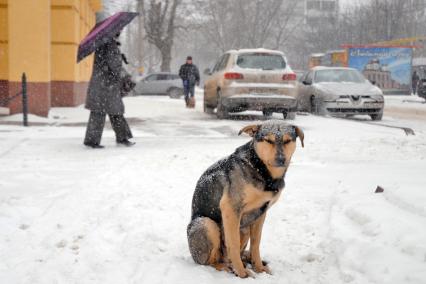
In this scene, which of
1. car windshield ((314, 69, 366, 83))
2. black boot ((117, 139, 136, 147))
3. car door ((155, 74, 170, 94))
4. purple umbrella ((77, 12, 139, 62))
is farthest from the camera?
car door ((155, 74, 170, 94))

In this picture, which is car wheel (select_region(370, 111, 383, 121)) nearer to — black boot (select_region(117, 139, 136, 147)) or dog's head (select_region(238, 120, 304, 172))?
black boot (select_region(117, 139, 136, 147))

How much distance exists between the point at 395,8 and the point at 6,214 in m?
46.4

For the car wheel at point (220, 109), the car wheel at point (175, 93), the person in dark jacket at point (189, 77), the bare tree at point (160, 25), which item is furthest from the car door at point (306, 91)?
the bare tree at point (160, 25)

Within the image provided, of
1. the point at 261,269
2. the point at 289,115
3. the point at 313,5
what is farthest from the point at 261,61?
the point at 313,5

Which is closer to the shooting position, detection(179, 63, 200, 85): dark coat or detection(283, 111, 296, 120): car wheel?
detection(283, 111, 296, 120): car wheel

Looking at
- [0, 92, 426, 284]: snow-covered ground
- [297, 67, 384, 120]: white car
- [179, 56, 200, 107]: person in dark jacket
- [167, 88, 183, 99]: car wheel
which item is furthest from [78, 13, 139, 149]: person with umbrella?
[167, 88, 183, 99]: car wheel

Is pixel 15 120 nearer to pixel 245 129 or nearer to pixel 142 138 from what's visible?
pixel 142 138

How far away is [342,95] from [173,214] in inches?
438

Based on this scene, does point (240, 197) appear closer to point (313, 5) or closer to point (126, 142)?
point (126, 142)

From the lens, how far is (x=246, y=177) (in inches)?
129

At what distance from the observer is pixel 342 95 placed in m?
15.2

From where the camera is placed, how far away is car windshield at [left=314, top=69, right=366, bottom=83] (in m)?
16.6

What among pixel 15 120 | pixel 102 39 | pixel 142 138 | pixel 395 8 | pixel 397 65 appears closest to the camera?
pixel 102 39

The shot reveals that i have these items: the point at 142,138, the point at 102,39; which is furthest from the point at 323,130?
the point at 102,39
